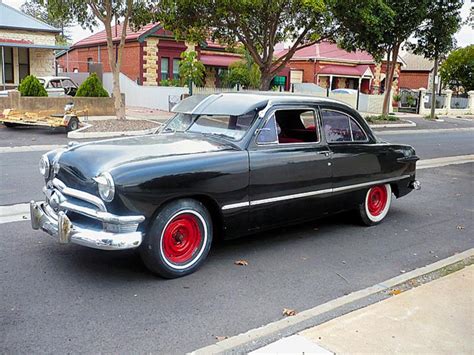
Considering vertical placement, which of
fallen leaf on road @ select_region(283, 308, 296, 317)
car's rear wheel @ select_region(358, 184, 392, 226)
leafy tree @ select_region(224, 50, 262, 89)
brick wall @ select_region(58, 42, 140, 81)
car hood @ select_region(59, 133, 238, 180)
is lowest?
fallen leaf on road @ select_region(283, 308, 296, 317)

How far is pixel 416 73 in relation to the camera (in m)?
54.8

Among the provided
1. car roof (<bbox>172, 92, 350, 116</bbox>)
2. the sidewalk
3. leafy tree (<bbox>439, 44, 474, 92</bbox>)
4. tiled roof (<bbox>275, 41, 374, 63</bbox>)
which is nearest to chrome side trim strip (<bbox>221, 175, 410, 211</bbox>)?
car roof (<bbox>172, 92, 350, 116</bbox>)

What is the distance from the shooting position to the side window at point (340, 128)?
6395 mm

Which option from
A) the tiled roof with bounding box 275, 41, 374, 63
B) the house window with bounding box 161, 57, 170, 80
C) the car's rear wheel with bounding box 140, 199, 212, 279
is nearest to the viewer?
the car's rear wheel with bounding box 140, 199, 212, 279

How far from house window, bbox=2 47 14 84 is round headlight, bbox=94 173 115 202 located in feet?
87.1

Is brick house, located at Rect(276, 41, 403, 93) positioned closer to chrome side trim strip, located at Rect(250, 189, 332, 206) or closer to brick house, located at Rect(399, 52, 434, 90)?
brick house, located at Rect(399, 52, 434, 90)

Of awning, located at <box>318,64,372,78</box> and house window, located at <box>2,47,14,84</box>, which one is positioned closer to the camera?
house window, located at <box>2,47,14,84</box>

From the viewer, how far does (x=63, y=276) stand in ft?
15.9

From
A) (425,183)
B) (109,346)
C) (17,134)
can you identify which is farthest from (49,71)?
(109,346)

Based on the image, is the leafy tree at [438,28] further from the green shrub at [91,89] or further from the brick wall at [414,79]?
the brick wall at [414,79]

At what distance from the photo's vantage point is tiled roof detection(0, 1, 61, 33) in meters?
26.9

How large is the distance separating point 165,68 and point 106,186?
28.8m

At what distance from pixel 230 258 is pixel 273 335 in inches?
70.0

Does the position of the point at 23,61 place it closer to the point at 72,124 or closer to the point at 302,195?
the point at 72,124
